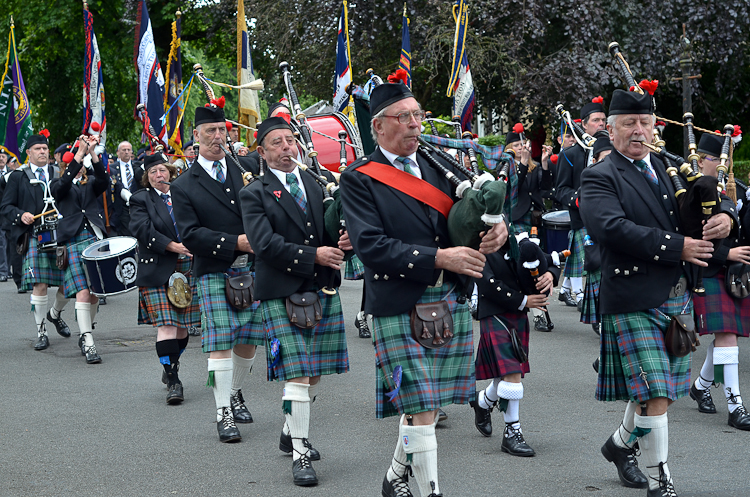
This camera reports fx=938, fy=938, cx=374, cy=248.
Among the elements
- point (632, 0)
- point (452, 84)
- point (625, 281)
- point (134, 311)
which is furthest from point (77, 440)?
point (632, 0)

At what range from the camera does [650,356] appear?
4043 mm

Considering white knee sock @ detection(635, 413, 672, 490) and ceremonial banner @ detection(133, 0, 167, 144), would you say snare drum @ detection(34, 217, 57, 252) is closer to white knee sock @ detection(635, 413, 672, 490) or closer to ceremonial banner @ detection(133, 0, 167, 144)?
ceremonial banner @ detection(133, 0, 167, 144)

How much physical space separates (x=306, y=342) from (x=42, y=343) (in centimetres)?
494

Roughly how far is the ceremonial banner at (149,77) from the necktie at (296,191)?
502cm

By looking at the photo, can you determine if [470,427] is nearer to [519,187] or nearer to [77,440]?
[77,440]

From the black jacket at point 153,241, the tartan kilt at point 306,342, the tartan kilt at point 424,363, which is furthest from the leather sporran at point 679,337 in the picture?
the black jacket at point 153,241

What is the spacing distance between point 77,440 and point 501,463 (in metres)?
2.52

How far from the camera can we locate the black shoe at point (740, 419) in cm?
537

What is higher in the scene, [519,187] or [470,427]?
[519,187]

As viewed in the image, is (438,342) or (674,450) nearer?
(438,342)

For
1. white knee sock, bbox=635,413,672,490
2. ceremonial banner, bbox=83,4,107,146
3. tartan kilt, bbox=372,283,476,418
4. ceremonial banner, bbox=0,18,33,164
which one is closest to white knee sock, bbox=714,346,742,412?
white knee sock, bbox=635,413,672,490

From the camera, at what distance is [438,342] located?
3816 millimetres

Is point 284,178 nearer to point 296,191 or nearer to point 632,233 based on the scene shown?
point 296,191

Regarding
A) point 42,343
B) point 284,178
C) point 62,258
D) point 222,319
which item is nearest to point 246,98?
point 62,258
